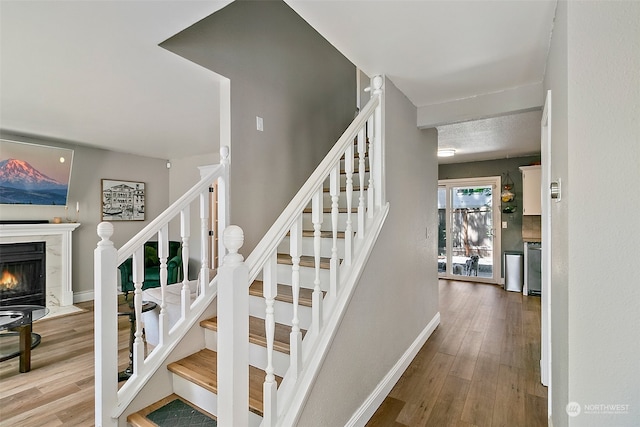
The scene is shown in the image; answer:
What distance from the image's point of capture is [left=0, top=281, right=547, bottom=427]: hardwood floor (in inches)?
82.2

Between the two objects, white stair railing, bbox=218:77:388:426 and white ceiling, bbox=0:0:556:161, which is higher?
white ceiling, bbox=0:0:556:161

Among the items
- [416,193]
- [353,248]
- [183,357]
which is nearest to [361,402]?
[353,248]

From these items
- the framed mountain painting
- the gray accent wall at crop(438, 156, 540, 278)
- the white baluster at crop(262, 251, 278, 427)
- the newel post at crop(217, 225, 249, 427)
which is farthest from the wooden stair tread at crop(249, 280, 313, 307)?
the gray accent wall at crop(438, 156, 540, 278)

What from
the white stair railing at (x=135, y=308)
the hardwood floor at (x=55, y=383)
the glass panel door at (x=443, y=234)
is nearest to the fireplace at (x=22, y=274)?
the hardwood floor at (x=55, y=383)

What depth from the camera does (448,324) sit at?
3.79 m

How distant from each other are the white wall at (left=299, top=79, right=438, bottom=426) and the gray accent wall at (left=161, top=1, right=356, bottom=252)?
934 mm

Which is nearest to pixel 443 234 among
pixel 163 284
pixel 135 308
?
pixel 163 284

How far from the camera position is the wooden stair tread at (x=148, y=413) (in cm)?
167

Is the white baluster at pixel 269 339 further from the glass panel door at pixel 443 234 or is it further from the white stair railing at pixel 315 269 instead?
the glass panel door at pixel 443 234

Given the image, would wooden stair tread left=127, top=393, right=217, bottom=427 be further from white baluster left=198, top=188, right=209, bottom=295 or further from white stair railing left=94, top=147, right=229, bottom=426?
white baluster left=198, top=188, right=209, bottom=295

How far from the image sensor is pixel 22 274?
4293 mm

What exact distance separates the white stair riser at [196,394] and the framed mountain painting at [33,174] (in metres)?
4.09

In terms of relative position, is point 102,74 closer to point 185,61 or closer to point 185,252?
point 185,61

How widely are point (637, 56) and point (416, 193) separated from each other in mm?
1916
